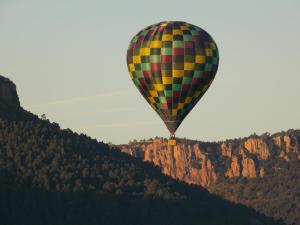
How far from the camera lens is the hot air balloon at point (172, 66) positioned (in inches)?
6255

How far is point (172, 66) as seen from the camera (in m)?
160

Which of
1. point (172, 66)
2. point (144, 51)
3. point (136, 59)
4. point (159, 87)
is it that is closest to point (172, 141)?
point (159, 87)

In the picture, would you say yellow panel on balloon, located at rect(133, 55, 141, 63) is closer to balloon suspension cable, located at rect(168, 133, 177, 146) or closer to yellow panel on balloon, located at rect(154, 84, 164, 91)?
yellow panel on balloon, located at rect(154, 84, 164, 91)

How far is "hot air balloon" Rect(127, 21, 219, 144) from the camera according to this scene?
521 ft

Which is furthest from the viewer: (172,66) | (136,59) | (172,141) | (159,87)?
(136,59)

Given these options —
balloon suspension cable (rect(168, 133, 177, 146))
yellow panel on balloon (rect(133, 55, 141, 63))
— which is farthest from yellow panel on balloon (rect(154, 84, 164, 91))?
balloon suspension cable (rect(168, 133, 177, 146))

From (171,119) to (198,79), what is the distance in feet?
23.9

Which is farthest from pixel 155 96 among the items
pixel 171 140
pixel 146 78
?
pixel 171 140

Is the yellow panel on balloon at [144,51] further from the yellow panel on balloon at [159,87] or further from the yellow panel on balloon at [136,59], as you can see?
the yellow panel on balloon at [159,87]

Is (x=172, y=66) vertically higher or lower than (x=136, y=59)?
lower

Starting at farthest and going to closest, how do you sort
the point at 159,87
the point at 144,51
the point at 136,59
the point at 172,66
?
the point at 136,59 → the point at 144,51 → the point at 172,66 → the point at 159,87

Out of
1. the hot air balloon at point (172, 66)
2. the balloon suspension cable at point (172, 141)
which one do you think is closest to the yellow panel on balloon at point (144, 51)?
the hot air balloon at point (172, 66)

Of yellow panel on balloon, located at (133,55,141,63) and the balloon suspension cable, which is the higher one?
yellow panel on balloon, located at (133,55,141,63)

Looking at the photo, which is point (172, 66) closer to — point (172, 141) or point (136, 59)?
point (136, 59)
